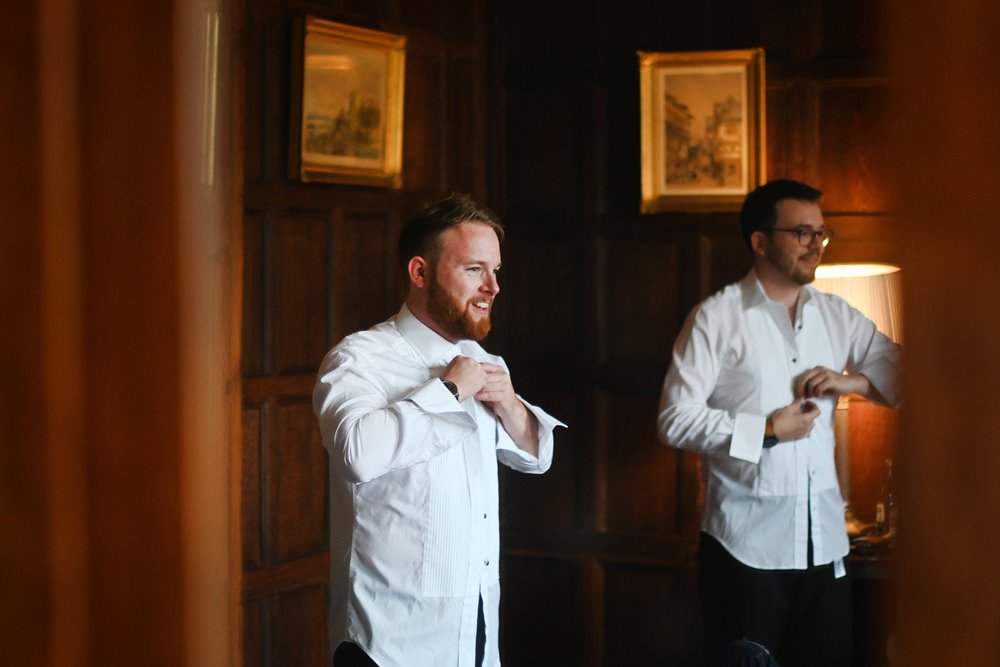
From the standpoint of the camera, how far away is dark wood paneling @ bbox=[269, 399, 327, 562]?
3.40m

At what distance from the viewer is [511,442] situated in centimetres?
230

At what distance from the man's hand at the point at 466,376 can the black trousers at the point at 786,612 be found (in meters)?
1.10

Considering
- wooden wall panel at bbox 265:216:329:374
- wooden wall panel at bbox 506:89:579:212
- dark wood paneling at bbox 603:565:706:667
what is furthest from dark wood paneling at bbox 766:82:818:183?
wooden wall panel at bbox 265:216:329:374

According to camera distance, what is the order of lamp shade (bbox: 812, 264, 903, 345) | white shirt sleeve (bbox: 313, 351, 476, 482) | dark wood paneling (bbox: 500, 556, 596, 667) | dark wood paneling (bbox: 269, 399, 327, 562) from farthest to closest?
dark wood paneling (bbox: 500, 556, 596, 667) < dark wood paneling (bbox: 269, 399, 327, 562) < lamp shade (bbox: 812, 264, 903, 345) < white shirt sleeve (bbox: 313, 351, 476, 482)

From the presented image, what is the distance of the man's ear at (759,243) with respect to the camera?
9.93ft

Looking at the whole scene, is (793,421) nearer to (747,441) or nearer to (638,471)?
(747,441)

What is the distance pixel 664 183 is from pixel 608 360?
2.19ft

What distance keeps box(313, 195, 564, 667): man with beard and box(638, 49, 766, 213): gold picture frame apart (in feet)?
5.86

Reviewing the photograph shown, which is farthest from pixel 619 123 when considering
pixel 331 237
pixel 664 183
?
pixel 331 237

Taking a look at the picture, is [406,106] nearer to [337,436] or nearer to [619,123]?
[619,123]

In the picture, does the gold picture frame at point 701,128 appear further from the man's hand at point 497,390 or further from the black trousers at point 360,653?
the black trousers at point 360,653

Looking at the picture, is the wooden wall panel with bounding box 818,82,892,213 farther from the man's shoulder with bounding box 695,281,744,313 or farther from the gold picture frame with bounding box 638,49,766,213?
the man's shoulder with bounding box 695,281,744,313

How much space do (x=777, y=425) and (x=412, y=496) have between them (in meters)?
1.15

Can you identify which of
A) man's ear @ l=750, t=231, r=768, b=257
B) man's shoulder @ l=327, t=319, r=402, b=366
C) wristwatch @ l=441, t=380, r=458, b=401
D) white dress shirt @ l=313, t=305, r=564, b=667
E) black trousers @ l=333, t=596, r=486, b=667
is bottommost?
black trousers @ l=333, t=596, r=486, b=667
